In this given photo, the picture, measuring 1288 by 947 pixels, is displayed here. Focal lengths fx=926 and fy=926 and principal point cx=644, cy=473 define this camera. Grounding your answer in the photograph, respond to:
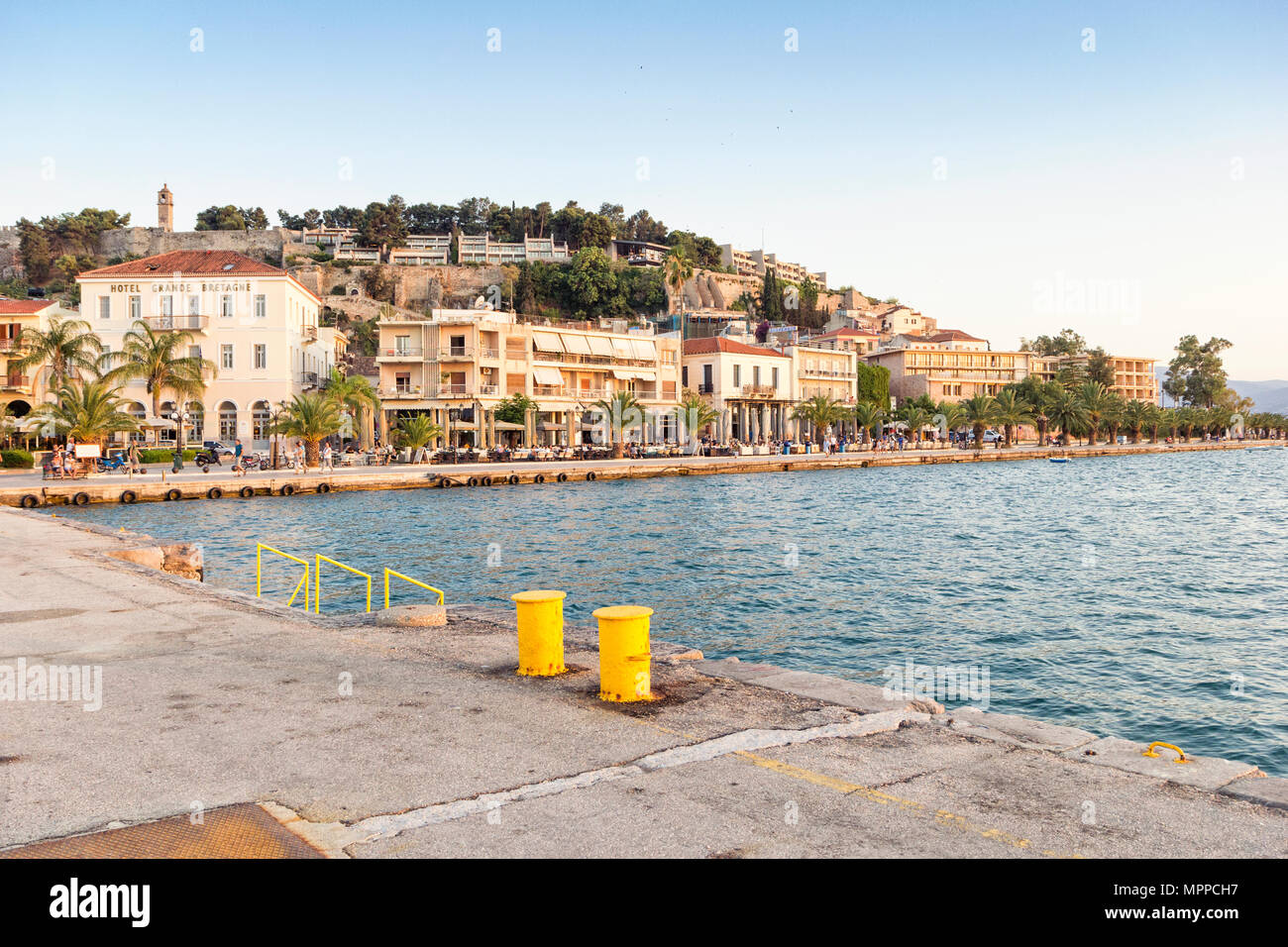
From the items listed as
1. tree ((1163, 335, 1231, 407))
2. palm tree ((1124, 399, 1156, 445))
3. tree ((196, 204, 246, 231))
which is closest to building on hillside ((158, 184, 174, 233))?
tree ((196, 204, 246, 231))

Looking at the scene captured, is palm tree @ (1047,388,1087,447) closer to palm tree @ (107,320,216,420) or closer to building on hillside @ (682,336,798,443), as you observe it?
building on hillside @ (682,336,798,443)

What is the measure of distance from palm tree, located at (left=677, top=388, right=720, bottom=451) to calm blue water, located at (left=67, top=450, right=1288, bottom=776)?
2956cm

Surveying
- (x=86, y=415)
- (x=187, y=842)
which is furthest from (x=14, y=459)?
(x=187, y=842)

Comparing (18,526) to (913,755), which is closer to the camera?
(913,755)

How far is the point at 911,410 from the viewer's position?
95.1 meters

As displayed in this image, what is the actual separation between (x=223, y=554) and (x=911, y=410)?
8161 cm

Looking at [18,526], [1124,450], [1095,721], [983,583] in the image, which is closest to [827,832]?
[1095,721]

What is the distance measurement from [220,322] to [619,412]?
2743 centimetres

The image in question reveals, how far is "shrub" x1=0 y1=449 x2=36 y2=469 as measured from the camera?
149 ft

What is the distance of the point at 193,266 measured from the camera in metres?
58.9

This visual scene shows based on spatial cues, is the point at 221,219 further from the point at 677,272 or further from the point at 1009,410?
the point at 1009,410

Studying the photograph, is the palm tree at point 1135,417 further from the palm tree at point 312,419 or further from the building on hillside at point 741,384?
the palm tree at point 312,419

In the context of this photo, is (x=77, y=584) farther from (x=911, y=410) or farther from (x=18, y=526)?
(x=911, y=410)
